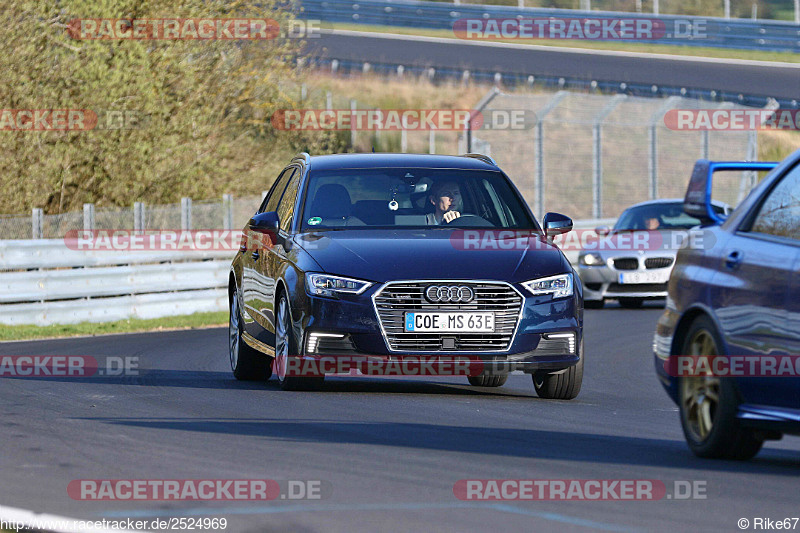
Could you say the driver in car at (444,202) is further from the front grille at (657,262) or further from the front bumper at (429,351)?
the front grille at (657,262)

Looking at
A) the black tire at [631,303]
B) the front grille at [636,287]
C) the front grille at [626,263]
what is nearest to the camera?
the front grille at [626,263]

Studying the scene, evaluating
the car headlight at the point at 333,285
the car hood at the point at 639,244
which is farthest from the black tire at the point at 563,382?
the car hood at the point at 639,244

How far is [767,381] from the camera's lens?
7184 mm

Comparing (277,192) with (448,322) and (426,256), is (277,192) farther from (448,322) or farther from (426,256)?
(448,322)

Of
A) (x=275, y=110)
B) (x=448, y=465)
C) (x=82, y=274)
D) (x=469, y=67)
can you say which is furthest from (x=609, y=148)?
(x=448, y=465)

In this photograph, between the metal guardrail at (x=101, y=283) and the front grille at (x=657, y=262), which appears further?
the front grille at (x=657, y=262)

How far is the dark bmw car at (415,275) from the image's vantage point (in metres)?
10.5

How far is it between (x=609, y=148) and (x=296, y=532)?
1029 inches

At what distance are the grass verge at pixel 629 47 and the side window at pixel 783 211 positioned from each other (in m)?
34.8

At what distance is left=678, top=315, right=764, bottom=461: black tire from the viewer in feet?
24.3

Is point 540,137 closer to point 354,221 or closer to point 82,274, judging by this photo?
point 82,274

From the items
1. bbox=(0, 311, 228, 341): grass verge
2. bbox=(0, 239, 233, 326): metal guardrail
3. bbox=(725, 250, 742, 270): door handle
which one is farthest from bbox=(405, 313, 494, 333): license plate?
bbox=(0, 239, 233, 326): metal guardrail

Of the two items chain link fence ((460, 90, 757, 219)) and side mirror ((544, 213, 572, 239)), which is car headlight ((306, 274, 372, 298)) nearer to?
side mirror ((544, 213, 572, 239))

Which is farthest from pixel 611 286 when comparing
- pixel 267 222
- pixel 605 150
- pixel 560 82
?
pixel 560 82
